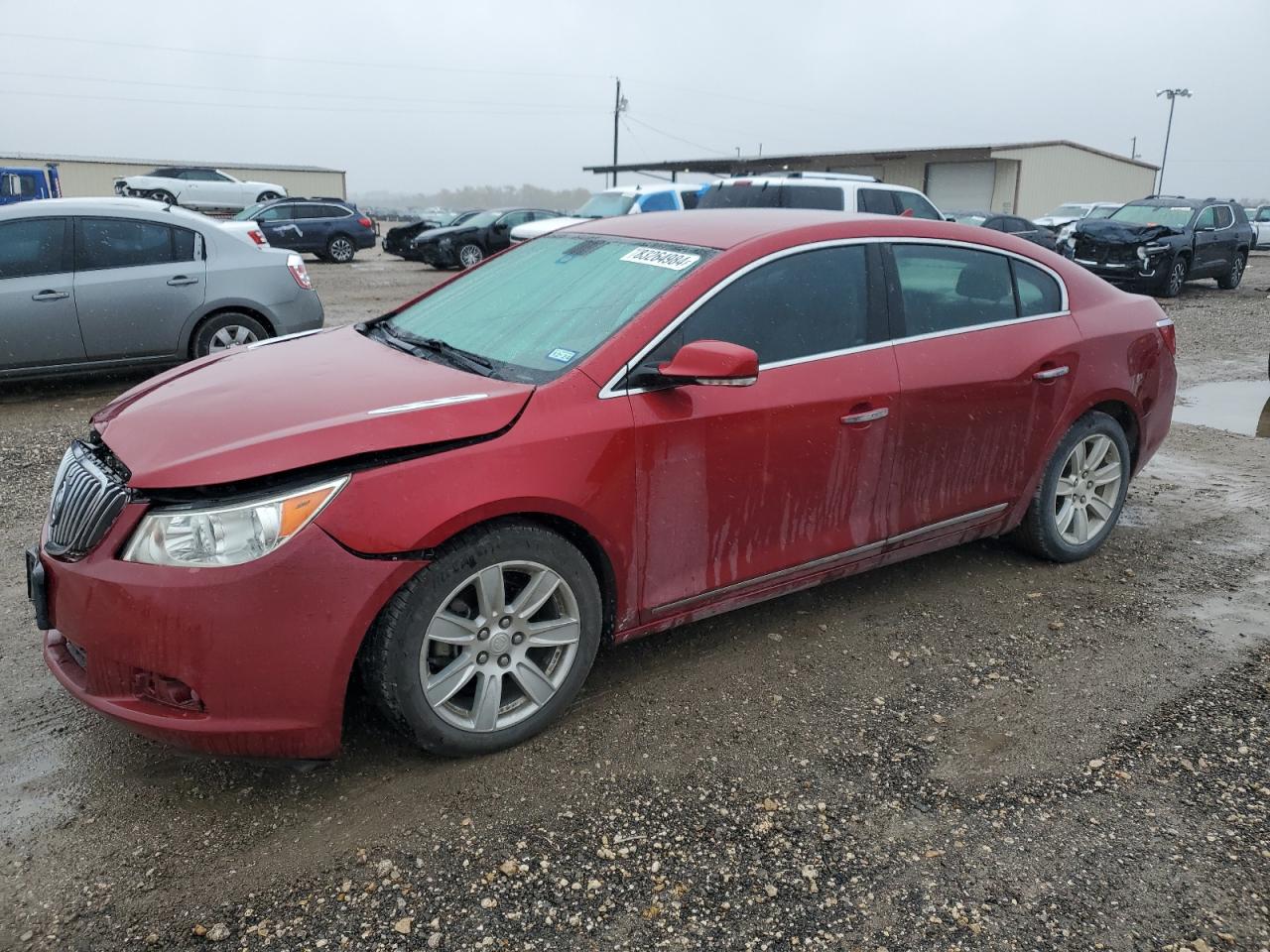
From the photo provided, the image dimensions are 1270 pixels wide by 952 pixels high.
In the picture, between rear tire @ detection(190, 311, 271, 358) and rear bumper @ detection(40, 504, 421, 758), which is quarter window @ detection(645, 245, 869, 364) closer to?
rear bumper @ detection(40, 504, 421, 758)

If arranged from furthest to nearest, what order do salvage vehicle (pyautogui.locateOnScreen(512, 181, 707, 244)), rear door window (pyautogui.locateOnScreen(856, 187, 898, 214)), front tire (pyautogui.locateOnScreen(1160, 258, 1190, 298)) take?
1. front tire (pyautogui.locateOnScreen(1160, 258, 1190, 298))
2. salvage vehicle (pyautogui.locateOnScreen(512, 181, 707, 244))
3. rear door window (pyautogui.locateOnScreen(856, 187, 898, 214))

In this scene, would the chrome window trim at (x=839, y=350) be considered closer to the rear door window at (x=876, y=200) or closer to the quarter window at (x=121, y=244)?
the quarter window at (x=121, y=244)

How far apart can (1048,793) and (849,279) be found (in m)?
1.94

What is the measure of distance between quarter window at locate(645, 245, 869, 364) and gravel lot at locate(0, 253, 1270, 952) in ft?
3.93

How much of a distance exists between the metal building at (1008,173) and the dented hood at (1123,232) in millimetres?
23722

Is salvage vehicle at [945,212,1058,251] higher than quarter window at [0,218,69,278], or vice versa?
salvage vehicle at [945,212,1058,251]

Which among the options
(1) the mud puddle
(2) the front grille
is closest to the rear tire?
(2) the front grille

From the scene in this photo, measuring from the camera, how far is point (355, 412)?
287 cm

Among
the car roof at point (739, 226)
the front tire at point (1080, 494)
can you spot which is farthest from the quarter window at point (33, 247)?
the front tire at point (1080, 494)

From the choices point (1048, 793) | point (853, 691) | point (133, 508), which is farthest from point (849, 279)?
point (133, 508)

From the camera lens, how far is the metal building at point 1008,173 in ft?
129

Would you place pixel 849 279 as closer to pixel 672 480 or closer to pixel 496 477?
pixel 672 480

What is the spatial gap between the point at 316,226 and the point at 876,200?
1468 centimetres

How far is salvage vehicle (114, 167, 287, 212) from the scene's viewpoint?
101ft
